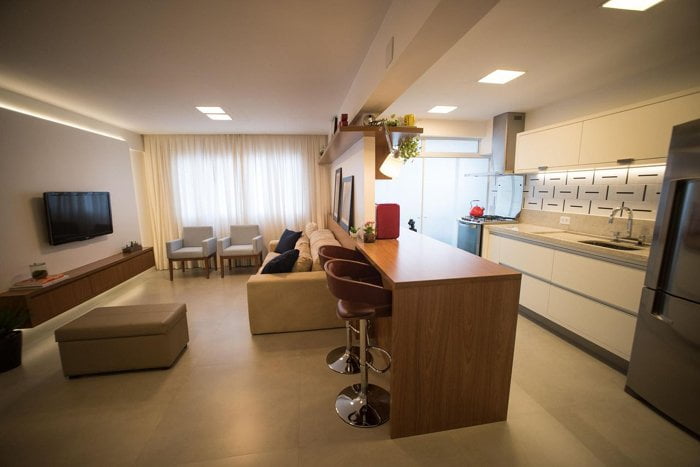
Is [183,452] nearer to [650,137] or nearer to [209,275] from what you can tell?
[209,275]

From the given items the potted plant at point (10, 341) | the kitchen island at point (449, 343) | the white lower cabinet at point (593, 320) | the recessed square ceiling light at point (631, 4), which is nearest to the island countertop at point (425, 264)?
the kitchen island at point (449, 343)

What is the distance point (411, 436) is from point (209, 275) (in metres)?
4.36

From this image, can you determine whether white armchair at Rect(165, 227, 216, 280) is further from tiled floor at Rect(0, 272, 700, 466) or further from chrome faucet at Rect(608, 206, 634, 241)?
chrome faucet at Rect(608, 206, 634, 241)

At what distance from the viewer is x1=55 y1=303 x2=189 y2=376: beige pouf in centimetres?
216

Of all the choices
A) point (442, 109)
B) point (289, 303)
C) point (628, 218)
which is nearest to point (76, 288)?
point (289, 303)

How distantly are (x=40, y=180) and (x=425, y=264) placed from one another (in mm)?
4384

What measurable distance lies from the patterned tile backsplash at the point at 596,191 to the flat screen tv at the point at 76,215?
20.2 ft

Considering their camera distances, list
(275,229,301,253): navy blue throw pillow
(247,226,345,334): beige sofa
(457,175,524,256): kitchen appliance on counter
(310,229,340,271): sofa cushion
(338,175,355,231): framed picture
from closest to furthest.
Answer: (247,226,345,334): beige sofa < (310,229,340,271): sofa cushion < (338,175,355,231): framed picture < (457,175,524,256): kitchen appliance on counter < (275,229,301,253): navy blue throw pillow

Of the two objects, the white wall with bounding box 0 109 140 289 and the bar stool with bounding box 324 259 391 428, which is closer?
the bar stool with bounding box 324 259 391 428

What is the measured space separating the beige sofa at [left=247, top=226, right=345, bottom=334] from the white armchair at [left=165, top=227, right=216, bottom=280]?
251 cm

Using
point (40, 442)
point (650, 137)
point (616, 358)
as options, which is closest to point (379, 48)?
point (650, 137)

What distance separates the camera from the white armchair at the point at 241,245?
4930 millimetres

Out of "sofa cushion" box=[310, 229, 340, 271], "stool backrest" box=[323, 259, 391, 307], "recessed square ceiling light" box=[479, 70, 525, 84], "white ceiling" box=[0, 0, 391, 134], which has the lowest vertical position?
"sofa cushion" box=[310, 229, 340, 271]

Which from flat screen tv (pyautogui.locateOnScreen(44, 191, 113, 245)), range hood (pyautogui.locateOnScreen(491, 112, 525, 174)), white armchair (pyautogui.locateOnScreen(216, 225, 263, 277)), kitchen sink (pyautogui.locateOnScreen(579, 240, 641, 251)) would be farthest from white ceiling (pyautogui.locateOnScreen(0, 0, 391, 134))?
kitchen sink (pyautogui.locateOnScreen(579, 240, 641, 251))
